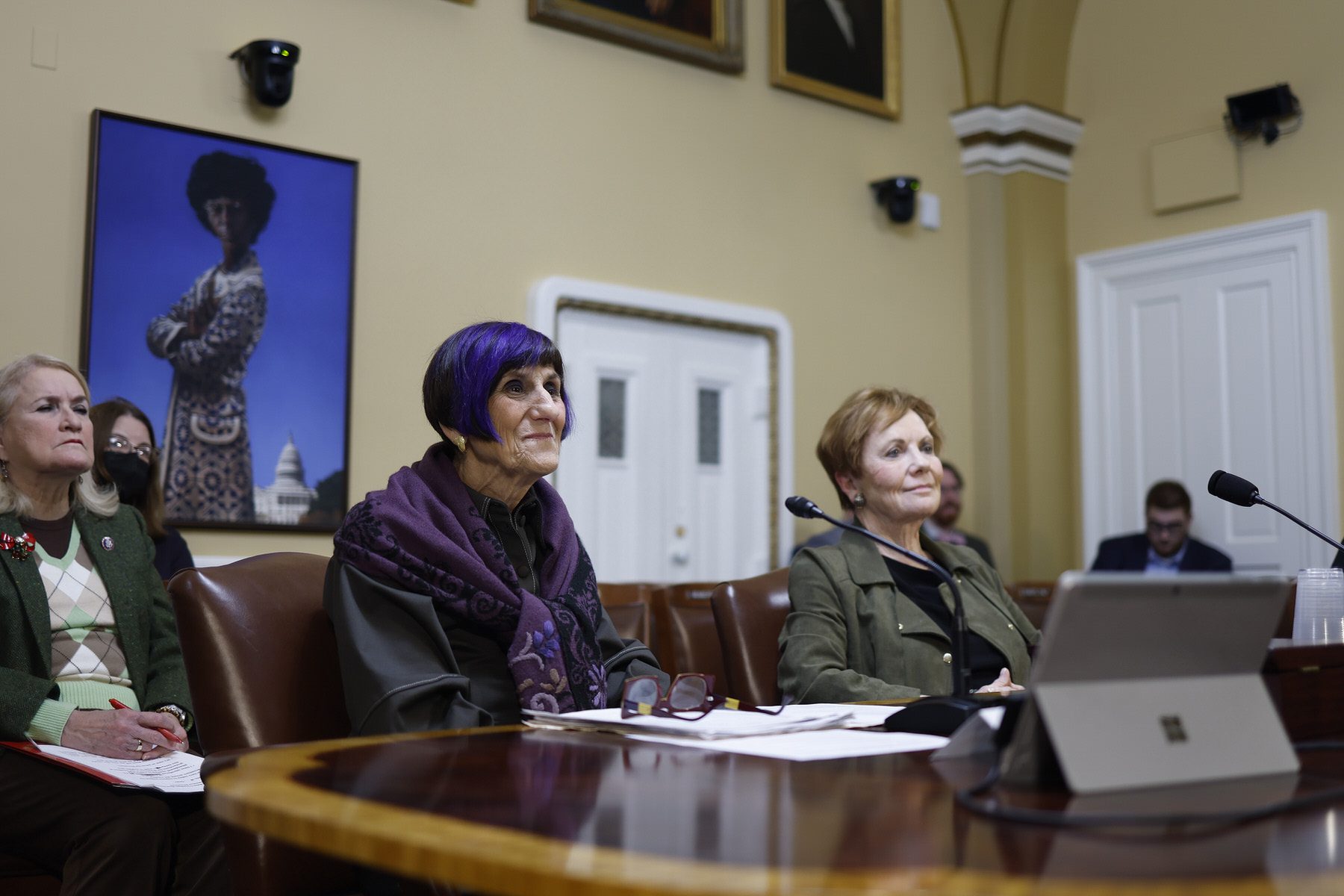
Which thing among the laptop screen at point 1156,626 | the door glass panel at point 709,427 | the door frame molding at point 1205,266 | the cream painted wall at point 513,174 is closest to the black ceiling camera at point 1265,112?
the door frame molding at point 1205,266

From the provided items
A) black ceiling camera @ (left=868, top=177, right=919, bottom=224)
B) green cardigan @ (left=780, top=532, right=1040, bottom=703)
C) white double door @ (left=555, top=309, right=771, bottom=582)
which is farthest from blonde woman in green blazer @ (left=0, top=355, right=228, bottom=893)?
black ceiling camera @ (left=868, top=177, right=919, bottom=224)

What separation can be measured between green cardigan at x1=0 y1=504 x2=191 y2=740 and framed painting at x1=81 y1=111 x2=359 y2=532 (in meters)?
1.33

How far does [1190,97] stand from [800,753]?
589 cm

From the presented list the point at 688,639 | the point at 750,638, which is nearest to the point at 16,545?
the point at 688,639

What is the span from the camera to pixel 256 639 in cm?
186

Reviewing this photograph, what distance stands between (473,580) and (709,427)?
150 inches

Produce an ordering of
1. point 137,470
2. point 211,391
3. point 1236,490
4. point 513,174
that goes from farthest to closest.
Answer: point 513,174
point 211,391
point 137,470
point 1236,490

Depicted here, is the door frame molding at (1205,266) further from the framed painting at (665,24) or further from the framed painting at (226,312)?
the framed painting at (226,312)

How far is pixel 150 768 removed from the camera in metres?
2.41

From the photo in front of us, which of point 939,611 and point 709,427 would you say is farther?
point 709,427

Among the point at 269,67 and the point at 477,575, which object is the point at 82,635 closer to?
the point at 477,575

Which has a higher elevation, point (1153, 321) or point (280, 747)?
point (1153, 321)

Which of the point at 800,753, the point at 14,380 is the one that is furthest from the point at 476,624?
the point at 14,380

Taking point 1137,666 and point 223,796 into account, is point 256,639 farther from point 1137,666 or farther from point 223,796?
point 1137,666
